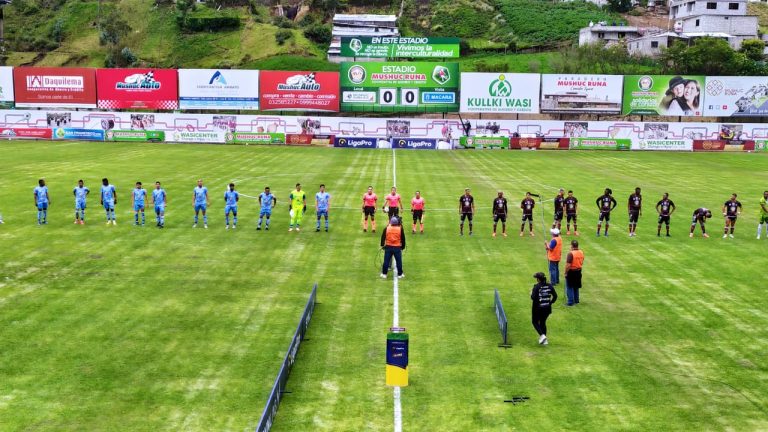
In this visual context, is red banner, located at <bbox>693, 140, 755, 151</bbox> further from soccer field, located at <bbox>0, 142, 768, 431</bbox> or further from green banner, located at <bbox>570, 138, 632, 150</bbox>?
soccer field, located at <bbox>0, 142, 768, 431</bbox>

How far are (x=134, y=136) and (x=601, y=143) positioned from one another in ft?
155

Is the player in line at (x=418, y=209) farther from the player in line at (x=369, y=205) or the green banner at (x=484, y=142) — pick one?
the green banner at (x=484, y=142)

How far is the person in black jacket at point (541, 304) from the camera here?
50.0 ft

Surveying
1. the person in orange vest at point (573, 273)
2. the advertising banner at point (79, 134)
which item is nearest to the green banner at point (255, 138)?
the advertising banner at point (79, 134)

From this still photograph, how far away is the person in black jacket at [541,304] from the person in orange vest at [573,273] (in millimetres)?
2728

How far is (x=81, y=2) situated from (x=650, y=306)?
475ft

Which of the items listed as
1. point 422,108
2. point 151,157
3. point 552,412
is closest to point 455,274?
point 552,412

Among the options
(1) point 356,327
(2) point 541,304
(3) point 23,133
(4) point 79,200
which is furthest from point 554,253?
(3) point 23,133

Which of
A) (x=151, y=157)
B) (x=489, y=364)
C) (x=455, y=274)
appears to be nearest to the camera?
(x=489, y=364)

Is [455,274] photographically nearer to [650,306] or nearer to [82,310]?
[650,306]

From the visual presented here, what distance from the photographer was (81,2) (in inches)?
5522

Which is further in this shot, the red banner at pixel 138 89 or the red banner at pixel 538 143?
the red banner at pixel 138 89

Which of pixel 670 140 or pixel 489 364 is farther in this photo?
pixel 670 140

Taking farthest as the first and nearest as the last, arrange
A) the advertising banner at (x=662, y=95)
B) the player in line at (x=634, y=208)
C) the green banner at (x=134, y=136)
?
the advertising banner at (x=662, y=95)
the green banner at (x=134, y=136)
the player in line at (x=634, y=208)
